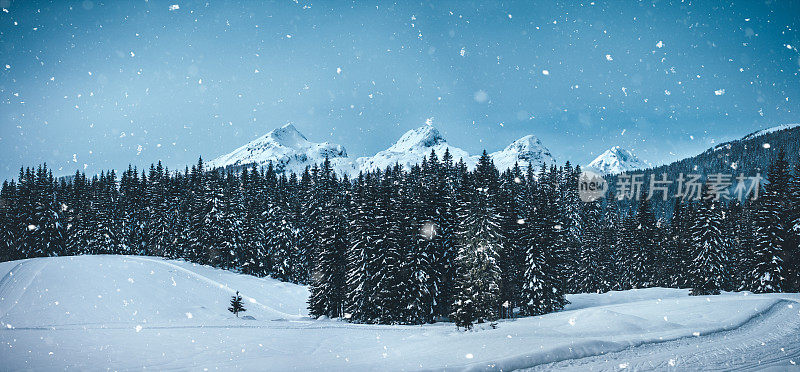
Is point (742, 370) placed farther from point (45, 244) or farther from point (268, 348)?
point (45, 244)

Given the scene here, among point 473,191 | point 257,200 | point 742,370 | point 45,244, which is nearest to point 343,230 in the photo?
point 473,191

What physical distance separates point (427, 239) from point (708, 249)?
29979mm

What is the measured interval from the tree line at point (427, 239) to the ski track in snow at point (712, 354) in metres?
8.23

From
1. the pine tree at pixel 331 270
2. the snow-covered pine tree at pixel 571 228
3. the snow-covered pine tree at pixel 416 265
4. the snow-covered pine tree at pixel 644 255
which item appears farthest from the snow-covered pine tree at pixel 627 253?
the pine tree at pixel 331 270

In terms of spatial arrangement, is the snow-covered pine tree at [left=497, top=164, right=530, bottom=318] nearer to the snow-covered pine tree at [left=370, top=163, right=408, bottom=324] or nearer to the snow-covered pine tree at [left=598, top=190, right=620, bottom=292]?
the snow-covered pine tree at [left=370, top=163, right=408, bottom=324]

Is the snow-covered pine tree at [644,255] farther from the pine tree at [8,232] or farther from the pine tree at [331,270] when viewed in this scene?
the pine tree at [8,232]

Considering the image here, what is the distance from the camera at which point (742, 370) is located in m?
10.7

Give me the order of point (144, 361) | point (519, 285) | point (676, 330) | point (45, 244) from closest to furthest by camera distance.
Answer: point (144, 361) → point (676, 330) → point (519, 285) → point (45, 244)

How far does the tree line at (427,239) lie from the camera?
30.5 meters

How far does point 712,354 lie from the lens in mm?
12445

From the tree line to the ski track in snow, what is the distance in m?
8.23

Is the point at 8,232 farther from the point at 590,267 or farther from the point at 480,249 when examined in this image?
the point at 590,267

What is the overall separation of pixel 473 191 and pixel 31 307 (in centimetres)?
3703

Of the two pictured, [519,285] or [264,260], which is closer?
[519,285]
